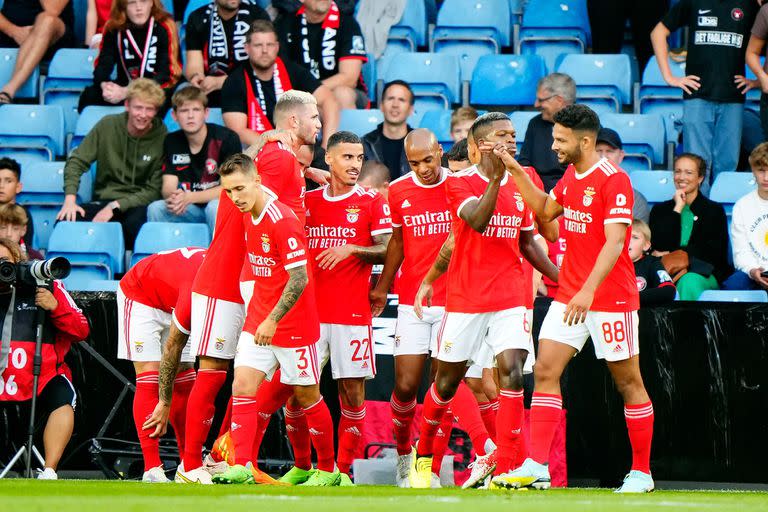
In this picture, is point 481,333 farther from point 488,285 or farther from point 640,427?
point 640,427

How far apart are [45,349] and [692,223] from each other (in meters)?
5.23

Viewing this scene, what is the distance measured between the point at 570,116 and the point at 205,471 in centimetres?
322

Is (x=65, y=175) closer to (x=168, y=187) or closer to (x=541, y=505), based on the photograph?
(x=168, y=187)

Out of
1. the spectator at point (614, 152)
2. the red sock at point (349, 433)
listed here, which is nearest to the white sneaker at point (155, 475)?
the red sock at point (349, 433)

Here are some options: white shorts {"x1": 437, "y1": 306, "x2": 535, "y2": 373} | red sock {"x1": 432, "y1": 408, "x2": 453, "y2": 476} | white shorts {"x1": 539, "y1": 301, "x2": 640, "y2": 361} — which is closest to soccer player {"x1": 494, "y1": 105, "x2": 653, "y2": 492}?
white shorts {"x1": 539, "y1": 301, "x2": 640, "y2": 361}

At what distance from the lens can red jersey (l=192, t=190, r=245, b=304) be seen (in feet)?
27.1

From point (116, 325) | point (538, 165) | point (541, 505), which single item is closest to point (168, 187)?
point (116, 325)

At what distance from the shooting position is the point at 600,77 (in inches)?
494

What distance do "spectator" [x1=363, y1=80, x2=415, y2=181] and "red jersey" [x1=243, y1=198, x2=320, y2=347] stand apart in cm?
348

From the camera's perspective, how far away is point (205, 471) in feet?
27.2

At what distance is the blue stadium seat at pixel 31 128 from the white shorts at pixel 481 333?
630cm

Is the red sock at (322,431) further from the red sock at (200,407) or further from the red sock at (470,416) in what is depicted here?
the red sock at (470,416)

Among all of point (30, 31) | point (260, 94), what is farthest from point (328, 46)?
point (30, 31)

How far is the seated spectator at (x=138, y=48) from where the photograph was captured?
495 inches
